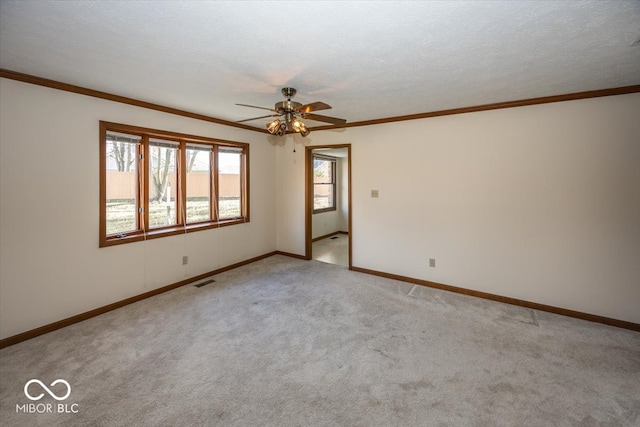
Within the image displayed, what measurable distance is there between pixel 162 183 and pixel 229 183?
45.2 inches

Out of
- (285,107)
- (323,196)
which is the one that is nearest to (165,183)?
(285,107)

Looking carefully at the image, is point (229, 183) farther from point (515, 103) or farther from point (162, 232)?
point (515, 103)

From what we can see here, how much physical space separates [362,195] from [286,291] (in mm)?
1967

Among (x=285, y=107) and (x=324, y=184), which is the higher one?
(x=285, y=107)

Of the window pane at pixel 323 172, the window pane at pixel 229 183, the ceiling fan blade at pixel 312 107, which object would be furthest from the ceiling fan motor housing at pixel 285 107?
the window pane at pixel 323 172

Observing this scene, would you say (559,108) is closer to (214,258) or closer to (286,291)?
(286,291)

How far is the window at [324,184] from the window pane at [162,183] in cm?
394

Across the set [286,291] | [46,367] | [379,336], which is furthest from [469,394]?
[46,367]

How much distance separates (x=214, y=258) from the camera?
4.64 m

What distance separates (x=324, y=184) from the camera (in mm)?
8039

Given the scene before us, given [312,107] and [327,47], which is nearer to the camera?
[327,47]

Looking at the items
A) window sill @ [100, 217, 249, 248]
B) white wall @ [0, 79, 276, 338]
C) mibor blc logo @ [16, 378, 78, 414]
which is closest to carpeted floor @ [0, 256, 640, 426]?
mibor blc logo @ [16, 378, 78, 414]

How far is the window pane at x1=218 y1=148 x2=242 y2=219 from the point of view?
4.81 m

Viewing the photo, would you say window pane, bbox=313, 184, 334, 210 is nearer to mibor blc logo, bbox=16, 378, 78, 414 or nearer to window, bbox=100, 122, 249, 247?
window, bbox=100, 122, 249, 247
